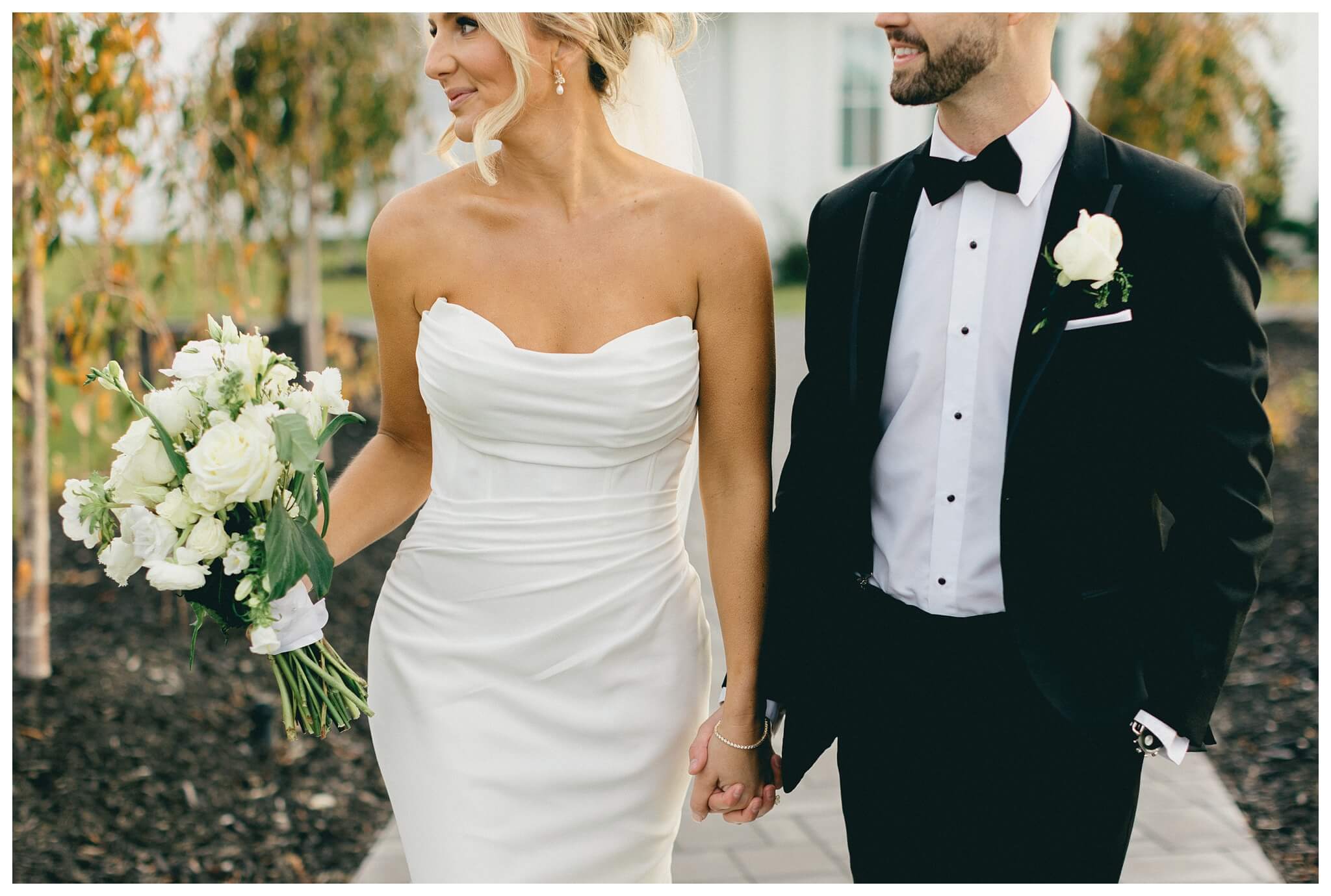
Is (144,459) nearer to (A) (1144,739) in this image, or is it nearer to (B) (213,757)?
(A) (1144,739)

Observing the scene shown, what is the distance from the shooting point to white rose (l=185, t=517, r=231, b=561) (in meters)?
2.16

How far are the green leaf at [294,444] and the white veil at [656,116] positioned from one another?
766 mm

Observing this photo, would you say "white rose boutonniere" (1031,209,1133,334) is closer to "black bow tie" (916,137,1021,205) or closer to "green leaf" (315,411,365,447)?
"black bow tie" (916,137,1021,205)

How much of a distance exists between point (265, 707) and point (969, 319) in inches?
119

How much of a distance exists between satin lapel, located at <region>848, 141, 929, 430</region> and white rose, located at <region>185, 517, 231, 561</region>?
43.6 inches

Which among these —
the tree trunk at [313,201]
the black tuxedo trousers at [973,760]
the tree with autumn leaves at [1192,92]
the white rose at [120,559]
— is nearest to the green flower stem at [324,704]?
the white rose at [120,559]

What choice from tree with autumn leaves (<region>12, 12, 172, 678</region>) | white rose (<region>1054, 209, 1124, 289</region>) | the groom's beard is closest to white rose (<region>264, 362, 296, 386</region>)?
the groom's beard

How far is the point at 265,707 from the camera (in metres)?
4.33

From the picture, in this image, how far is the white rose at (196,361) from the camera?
2244 millimetres

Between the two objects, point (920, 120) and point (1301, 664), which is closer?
point (1301, 664)

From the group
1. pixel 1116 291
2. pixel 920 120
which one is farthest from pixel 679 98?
pixel 920 120

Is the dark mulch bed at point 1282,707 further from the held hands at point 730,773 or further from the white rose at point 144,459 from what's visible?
the white rose at point 144,459

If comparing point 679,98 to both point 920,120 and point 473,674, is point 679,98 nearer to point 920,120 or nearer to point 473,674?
point 473,674

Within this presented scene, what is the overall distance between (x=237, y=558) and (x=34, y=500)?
100 inches
